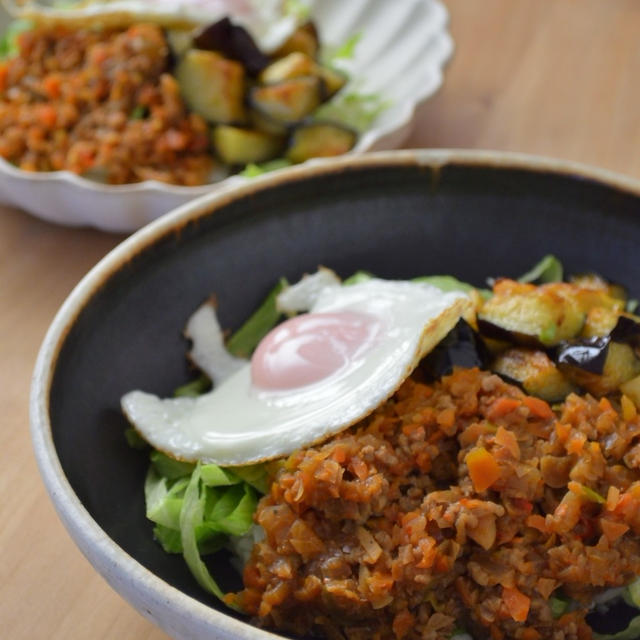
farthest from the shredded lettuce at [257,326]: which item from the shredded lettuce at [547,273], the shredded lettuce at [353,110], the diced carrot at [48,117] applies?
the diced carrot at [48,117]

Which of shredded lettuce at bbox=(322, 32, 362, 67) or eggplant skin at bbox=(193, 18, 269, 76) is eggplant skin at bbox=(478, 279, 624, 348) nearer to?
eggplant skin at bbox=(193, 18, 269, 76)

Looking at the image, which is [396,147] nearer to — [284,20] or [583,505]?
[284,20]

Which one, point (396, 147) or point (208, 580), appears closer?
point (208, 580)

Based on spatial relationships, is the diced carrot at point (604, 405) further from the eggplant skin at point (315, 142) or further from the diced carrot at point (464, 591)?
the eggplant skin at point (315, 142)

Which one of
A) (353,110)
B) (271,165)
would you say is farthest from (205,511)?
(353,110)

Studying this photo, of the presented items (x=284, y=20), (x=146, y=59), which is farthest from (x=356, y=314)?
(x=284, y=20)

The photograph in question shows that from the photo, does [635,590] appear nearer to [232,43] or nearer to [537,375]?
[537,375]
